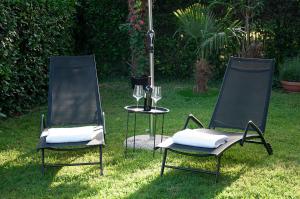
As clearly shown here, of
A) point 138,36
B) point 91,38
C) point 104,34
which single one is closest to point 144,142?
point 138,36

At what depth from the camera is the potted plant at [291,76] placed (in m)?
9.27

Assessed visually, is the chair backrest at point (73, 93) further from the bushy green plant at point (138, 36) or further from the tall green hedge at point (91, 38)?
the bushy green plant at point (138, 36)

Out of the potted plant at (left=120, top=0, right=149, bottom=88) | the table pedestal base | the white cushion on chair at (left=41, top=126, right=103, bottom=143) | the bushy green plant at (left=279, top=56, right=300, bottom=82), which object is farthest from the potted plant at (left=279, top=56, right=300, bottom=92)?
the white cushion on chair at (left=41, top=126, right=103, bottom=143)

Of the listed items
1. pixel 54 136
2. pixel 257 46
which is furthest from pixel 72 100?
pixel 257 46

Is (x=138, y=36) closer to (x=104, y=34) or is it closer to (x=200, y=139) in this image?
(x=104, y=34)

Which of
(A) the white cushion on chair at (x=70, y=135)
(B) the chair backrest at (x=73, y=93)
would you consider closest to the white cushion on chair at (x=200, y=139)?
(A) the white cushion on chair at (x=70, y=135)

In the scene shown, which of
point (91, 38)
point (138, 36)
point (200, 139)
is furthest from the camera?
point (91, 38)

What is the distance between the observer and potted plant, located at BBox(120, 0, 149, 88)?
948cm

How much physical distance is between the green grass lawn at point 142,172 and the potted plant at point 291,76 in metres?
2.38

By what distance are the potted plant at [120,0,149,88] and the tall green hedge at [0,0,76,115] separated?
1.23m

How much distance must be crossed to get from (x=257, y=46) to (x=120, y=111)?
323cm

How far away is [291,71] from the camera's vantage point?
9336 millimetres

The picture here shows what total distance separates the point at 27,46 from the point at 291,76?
5.11 m

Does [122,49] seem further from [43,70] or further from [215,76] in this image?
[43,70]
